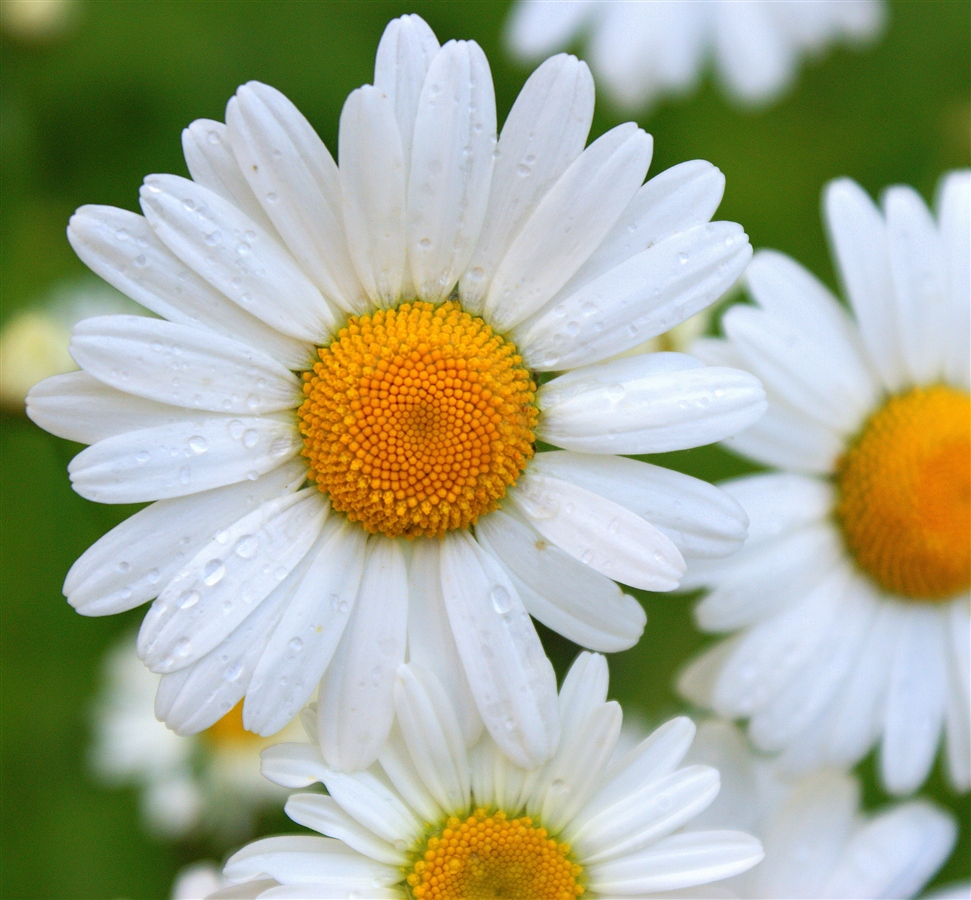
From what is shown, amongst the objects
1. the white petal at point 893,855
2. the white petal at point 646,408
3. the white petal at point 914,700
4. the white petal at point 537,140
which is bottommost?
the white petal at point 893,855

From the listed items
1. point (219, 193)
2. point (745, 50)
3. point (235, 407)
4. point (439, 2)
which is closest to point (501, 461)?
point (235, 407)

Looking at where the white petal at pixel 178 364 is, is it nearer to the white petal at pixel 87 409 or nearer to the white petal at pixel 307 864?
the white petal at pixel 87 409

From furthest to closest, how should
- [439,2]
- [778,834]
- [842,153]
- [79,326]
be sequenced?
1. [842,153]
2. [439,2]
3. [778,834]
4. [79,326]

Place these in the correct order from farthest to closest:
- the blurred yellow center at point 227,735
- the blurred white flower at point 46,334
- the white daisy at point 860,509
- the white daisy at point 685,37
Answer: the blurred yellow center at point 227,735 → the white daisy at point 685,37 → the blurred white flower at point 46,334 → the white daisy at point 860,509

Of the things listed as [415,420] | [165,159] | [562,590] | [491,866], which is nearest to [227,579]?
[415,420]

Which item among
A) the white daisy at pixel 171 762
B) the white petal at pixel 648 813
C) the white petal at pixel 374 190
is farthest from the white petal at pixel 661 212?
the white daisy at pixel 171 762

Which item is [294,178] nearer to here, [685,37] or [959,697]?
[959,697]

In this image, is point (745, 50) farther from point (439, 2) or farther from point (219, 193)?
point (219, 193)
